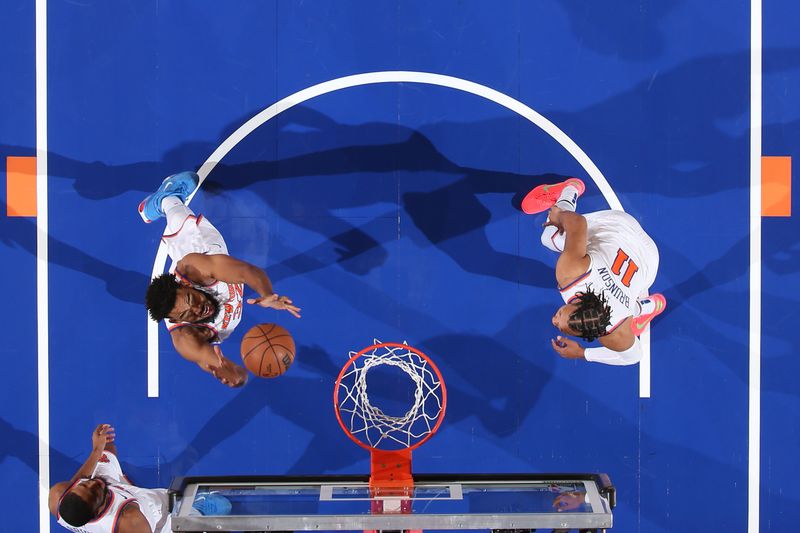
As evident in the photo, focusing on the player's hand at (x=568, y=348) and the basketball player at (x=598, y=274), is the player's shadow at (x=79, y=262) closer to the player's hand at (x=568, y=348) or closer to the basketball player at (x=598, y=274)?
the basketball player at (x=598, y=274)

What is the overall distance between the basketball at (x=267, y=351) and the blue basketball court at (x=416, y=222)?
731 mm

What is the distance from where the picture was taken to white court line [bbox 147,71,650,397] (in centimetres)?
726

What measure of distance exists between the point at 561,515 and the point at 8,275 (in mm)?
5167

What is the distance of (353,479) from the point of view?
595 centimetres

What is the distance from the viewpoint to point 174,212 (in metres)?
6.79

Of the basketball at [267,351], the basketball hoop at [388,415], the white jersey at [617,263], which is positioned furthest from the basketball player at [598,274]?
the basketball at [267,351]

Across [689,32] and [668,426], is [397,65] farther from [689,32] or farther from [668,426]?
[668,426]

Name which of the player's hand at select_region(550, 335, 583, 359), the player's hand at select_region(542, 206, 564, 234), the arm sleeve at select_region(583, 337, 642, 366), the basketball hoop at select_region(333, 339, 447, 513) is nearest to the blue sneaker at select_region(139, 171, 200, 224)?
the basketball hoop at select_region(333, 339, 447, 513)

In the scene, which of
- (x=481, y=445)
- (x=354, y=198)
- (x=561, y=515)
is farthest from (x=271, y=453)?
(x=561, y=515)

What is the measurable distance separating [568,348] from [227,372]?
293cm

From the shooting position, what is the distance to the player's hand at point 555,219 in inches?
267

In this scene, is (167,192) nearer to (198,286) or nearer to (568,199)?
(198,286)

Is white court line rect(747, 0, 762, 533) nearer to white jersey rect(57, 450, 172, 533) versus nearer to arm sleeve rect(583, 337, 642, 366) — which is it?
arm sleeve rect(583, 337, 642, 366)

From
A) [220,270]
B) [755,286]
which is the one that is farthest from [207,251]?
[755,286]
